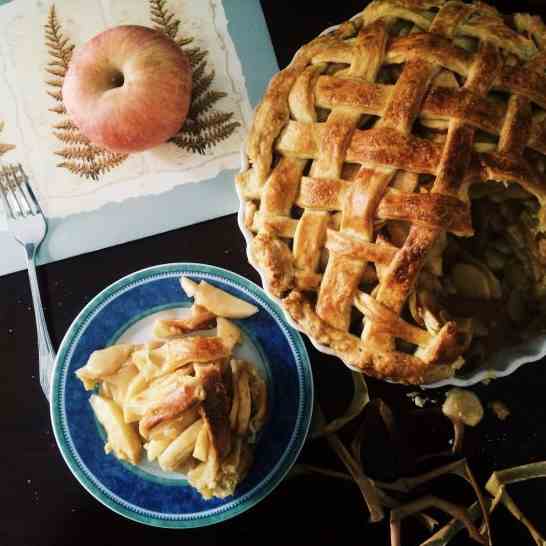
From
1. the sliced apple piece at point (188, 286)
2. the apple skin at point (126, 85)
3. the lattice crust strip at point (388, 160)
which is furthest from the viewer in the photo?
the sliced apple piece at point (188, 286)

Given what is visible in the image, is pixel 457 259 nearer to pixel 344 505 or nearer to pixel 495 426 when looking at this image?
pixel 495 426

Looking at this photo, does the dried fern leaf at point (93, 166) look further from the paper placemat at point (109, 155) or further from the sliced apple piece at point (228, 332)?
the sliced apple piece at point (228, 332)

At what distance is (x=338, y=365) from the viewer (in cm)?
123

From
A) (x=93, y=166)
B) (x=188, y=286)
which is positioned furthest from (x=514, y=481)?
(x=93, y=166)

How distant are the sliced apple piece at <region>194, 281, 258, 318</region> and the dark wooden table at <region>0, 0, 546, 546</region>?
0.07 m

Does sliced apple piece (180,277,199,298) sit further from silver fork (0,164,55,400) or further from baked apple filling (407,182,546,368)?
baked apple filling (407,182,546,368)

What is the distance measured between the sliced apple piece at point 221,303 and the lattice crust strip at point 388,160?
0.27 metres

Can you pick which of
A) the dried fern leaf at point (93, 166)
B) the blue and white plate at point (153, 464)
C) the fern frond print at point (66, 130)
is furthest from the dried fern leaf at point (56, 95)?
the blue and white plate at point (153, 464)

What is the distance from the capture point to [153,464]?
1187mm

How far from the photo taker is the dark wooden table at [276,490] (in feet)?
4.01

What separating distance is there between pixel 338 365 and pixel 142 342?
0.36m

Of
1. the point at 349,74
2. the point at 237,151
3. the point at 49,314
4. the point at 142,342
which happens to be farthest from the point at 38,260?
the point at 349,74

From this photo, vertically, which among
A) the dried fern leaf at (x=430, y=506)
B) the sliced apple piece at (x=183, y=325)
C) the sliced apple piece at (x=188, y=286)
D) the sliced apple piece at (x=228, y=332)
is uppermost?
the sliced apple piece at (x=188, y=286)

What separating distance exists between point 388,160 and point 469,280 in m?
0.22
